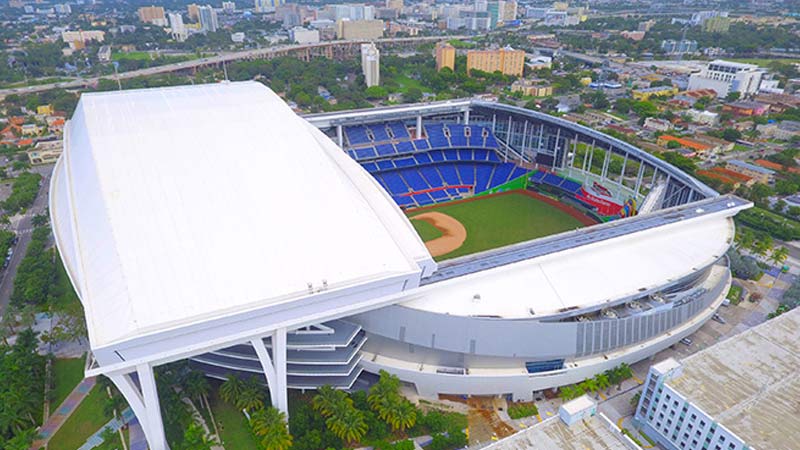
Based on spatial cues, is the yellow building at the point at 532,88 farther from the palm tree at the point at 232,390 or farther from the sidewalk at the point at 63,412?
the sidewalk at the point at 63,412

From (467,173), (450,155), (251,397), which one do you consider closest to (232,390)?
(251,397)

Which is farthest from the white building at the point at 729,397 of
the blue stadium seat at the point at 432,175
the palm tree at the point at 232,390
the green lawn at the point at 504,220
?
the blue stadium seat at the point at 432,175

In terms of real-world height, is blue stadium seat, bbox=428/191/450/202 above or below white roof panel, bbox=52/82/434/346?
below

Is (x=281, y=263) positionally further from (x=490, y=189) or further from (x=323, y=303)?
(x=490, y=189)

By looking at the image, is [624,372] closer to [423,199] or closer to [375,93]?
[423,199]

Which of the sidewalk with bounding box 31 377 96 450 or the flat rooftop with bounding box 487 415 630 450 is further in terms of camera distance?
the sidewalk with bounding box 31 377 96 450

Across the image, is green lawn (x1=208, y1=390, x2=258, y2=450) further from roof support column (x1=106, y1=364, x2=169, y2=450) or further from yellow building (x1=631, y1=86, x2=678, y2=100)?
yellow building (x1=631, y1=86, x2=678, y2=100)

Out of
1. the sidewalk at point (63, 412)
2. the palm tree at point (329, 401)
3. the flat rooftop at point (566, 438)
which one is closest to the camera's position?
the flat rooftop at point (566, 438)

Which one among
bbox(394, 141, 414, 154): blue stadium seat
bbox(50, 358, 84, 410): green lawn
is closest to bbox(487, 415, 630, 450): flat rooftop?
bbox(50, 358, 84, 410): green lawn
